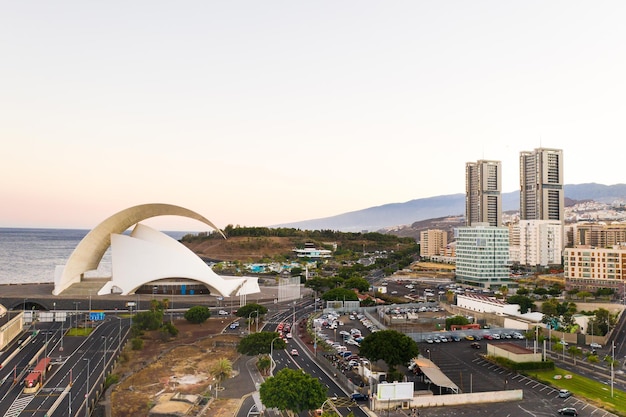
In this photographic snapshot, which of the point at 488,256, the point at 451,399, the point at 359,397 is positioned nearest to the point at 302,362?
the point at 359,397

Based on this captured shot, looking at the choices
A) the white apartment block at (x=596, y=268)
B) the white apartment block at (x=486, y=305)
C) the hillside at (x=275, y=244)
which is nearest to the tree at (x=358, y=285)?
the white apartment block at (x=486, y=305)

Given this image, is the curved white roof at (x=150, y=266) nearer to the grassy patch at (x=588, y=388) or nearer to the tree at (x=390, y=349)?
the tree at (x=390, y=349)

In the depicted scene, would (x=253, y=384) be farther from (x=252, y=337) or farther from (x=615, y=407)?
(x=615, y=407)

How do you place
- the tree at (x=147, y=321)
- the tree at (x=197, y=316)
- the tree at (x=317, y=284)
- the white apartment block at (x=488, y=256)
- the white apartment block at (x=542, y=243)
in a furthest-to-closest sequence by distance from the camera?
the white apartment block at (x=542, y=243) → the white apartment block at (x=488, y=256) → the tree at (x=317, y=284) → the tree at (x=197, y=316) → the tree at (x=147, y=321)

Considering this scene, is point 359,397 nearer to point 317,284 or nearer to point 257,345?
point 257,345

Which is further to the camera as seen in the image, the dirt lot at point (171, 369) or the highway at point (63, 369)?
the dirt lot at point (171, 369)

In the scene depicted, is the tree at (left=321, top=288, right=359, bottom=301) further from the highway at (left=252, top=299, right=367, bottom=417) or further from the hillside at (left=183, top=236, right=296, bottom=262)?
the hillside at (left=183, top=236, right=296, bottom=262)
